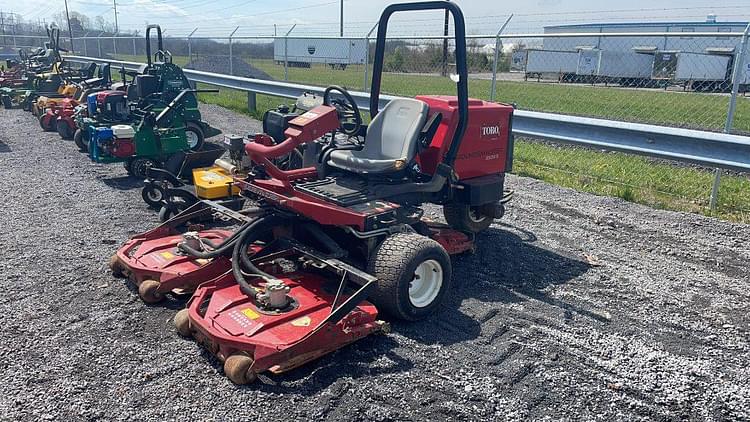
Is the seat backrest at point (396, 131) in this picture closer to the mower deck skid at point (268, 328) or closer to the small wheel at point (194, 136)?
the mower deck skid at point (268, 328)

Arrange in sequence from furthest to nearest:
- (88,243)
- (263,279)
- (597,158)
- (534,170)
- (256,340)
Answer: (597,158) < (534,170) < (88,243) < (263,279) < (256,340)

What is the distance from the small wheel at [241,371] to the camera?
3.24 m

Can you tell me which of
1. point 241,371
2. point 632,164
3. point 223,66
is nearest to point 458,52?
point 241,371

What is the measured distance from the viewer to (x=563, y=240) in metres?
5.76

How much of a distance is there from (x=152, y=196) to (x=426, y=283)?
12.5 feet

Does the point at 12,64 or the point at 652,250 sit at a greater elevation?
the point at 12,64

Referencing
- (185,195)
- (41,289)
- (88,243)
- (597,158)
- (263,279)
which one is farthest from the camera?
(597,158)

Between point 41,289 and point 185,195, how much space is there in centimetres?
187

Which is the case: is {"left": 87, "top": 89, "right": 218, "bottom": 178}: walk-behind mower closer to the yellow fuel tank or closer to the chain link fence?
the yellow fuel tank

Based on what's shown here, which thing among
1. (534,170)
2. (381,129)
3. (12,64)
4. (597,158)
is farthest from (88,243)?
(12,64)

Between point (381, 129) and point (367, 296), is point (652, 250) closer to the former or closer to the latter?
point (381, 129)

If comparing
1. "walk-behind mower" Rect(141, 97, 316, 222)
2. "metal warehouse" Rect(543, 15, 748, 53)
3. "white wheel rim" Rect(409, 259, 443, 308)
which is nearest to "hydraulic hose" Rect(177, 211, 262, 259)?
"walk-behind mower" Rect(141, 97, 316, 222)

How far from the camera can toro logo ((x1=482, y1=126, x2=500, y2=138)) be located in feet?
17.0

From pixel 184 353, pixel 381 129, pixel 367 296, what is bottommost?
pixel 184 353
